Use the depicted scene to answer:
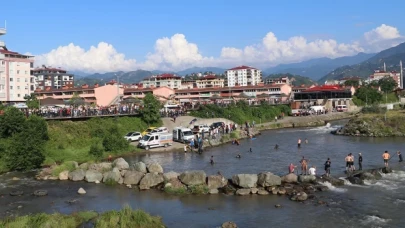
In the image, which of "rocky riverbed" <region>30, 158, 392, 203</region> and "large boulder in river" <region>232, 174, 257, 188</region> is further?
"large boulder in river" <region>232, 174, 257, 188</region>

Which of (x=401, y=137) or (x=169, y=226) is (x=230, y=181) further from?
(x=401, y=137)

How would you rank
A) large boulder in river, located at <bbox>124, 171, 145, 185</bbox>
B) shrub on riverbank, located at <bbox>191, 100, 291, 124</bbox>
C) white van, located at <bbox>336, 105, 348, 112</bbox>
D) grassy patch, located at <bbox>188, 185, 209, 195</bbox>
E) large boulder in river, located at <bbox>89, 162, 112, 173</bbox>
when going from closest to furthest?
grassy patch, located at <bbox>188, 185, 209, 195</bbox> → large boulder in river, located at <bbox>124, 171, 145, 185</bbox> → large boulder in river, located at <bbox>89, 162, 112, 173</bbox> → shrub on riverbank, located at <bbox>191, 100, 291, 124</bbox> → white van, located at <bbox>336, 105, 348, 112</bbox>

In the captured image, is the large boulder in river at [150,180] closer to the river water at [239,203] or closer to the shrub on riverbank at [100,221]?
the river water at [239,203]

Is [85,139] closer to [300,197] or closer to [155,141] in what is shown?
[155,141]

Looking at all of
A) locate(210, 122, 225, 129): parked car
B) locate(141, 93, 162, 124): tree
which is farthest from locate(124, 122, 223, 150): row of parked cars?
locate(141, 93, 162, 124): tree

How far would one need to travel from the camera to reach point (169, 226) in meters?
23.1

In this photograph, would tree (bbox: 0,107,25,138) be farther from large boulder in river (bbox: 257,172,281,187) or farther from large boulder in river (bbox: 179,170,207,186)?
large boulder in river (bbox: 257,172,281,187)

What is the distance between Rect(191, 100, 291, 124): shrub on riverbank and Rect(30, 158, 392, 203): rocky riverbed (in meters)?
41.8

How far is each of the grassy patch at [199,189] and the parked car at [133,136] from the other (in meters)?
26.4

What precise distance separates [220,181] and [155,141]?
878 inches

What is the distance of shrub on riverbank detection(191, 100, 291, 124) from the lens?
77.7m

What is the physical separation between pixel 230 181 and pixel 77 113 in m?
34.3

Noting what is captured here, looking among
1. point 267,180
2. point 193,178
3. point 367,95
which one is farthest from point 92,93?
point 267,180

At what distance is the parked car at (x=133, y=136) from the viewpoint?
55325 millimetres
